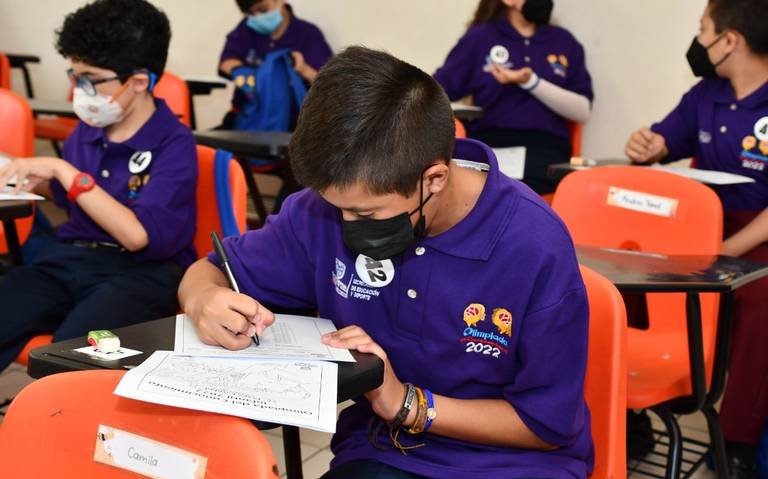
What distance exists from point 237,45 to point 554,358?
3.60m

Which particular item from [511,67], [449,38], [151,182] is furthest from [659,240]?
[449,38]

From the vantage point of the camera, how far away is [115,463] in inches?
39.8

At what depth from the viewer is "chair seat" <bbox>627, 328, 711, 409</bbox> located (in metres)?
1.87

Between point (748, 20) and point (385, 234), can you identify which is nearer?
point (385, 234)

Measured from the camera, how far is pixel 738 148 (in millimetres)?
2543

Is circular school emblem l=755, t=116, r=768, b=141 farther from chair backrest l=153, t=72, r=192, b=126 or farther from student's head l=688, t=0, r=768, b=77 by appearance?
chair backrest l=153, t=72, r=192, b=126

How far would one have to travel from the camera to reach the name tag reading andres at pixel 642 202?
2.04 metres

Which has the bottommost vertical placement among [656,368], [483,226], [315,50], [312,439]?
[312,439]

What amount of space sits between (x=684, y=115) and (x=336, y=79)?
193 cm

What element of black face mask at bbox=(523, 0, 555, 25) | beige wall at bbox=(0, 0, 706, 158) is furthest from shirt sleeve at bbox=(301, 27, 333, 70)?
black face mask at bbox=(523, 0, 555, 25)

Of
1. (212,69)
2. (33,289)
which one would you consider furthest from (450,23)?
(33,289)

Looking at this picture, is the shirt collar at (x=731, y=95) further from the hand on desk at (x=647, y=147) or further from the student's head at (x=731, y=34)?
the hand on desk at (x=647, y=147)

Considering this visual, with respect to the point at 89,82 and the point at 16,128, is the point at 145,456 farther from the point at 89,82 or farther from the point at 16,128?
the point at 16,128

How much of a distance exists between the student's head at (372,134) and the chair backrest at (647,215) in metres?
1.02
